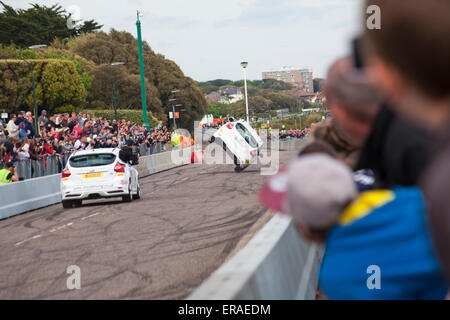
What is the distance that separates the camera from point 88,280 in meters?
10.2

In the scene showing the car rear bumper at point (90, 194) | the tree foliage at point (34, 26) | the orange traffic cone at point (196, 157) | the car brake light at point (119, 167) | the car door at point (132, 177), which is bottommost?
the orange traffic cone at point (196, 157)

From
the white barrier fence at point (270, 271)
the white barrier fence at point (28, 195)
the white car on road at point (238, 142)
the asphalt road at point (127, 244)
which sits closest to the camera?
the white barrier fence at point (270, 271)

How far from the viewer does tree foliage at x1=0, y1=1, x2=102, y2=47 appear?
95500 millimetres

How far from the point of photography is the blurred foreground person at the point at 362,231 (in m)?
2.02

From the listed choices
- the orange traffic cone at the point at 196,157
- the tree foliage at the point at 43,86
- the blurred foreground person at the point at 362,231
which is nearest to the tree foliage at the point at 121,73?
the tree foliage at the point at 43,86

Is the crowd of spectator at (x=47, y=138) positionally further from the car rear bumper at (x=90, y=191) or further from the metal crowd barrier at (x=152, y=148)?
the metal crowd barrier at (x=152, y=148)

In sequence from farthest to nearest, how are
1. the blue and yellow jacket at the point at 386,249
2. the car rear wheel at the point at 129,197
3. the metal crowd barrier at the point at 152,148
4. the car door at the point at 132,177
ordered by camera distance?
the metal crowd barrier at the point at 152,148, the car door at the point at 132,177, the car rear wheel at the point at 129,197, the blue and yellow jacket at the point at 386,249

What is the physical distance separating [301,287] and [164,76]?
107992 millimetres

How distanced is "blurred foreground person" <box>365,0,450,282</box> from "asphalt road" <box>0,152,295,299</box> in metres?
6.99

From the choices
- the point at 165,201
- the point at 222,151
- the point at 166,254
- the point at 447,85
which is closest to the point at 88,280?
the point at 166,254

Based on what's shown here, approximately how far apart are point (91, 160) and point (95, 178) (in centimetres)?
73

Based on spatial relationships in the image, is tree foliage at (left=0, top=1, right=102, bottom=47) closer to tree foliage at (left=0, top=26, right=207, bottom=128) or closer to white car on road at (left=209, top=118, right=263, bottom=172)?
tree foliage at (left=0, top=26, right=207, bottom=128)

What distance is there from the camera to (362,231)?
2146 mm

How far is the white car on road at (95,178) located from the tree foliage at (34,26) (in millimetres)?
69528
